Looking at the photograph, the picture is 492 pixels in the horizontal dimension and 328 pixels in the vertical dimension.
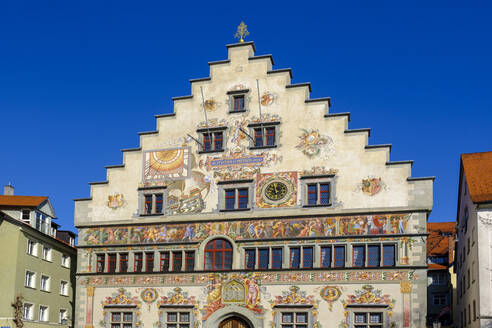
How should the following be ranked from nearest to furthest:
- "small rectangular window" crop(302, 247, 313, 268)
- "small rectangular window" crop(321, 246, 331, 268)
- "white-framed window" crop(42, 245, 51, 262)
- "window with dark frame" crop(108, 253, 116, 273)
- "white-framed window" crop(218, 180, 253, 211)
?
"small rectangular window" crop(321, 246, 331, 268) < "small rectangular window" crop(302, 247, 313, 268) < "white-framed window" crop(218, 180, 253, 211) < "window with dark frame" crop(108, 253, 116, 273) < "white-framed window" crop(42, 245, 51, 262)

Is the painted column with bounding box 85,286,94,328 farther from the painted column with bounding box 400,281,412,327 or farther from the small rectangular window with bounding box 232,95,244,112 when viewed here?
the painted column with bounding box 400,281,412,327

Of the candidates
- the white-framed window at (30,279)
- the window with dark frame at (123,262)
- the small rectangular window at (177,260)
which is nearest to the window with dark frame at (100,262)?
the window with dark frame at (123,262)

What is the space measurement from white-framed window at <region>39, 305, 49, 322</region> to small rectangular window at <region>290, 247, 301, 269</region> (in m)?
12.6

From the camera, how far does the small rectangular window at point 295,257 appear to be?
31531 millimetres

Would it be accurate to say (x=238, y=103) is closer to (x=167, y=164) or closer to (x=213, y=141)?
(x=213, y=141)

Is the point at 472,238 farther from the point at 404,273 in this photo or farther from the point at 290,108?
the point at 290,108

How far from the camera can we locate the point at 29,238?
1325 inches

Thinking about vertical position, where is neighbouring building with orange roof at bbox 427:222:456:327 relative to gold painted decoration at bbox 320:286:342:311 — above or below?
above

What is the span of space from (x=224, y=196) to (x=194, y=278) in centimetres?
406

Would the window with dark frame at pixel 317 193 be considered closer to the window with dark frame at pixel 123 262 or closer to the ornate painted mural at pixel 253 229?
the ornate painted mural at pixel 253 229

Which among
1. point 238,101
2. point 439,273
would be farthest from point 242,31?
point 439,273

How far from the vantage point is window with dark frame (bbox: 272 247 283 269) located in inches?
1252

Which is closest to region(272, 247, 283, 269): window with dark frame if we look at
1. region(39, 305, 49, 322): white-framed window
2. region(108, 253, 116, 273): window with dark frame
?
region(108, 253, 116, 273): window with dark frame

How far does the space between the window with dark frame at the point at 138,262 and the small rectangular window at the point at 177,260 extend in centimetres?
169
